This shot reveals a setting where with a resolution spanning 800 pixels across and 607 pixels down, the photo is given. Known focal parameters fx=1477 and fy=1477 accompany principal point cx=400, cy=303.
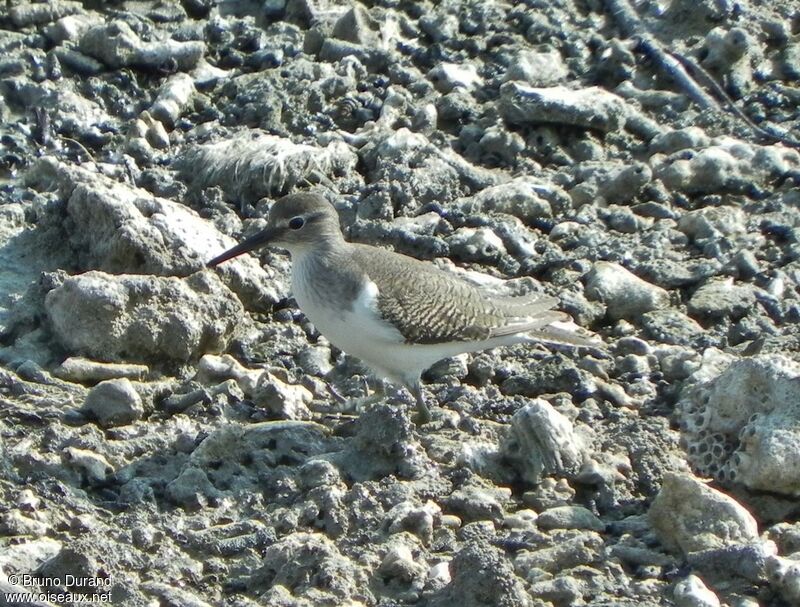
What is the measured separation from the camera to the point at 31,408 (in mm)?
8242

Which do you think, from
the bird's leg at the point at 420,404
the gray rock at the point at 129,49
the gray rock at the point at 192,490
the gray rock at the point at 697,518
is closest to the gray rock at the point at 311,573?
the gray rock at the point at 192,490

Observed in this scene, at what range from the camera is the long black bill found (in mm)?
9312

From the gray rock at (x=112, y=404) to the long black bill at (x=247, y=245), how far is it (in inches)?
51.3

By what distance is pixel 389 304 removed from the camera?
9.06 meters

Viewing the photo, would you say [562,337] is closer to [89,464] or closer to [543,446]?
[543,446]

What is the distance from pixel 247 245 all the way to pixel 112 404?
157 cm

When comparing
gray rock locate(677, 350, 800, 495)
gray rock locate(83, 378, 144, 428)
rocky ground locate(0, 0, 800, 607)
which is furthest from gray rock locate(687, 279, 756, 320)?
gray rock locate(83, 378, 144, 428)

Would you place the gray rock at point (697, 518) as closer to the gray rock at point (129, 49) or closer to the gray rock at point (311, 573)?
the gray rock at point (311, 573)

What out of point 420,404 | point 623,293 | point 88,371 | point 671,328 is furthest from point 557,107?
point 88,371

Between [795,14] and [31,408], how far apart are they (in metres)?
8.55

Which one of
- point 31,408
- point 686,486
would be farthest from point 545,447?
point 31,408

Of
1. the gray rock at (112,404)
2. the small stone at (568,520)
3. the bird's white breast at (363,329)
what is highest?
the small stone at (568,520)

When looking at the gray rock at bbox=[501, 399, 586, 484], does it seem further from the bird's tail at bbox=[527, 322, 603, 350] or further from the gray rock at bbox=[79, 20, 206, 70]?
the gray rock at bbox=[79, 20, 206, 70]

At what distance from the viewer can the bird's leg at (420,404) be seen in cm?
883
